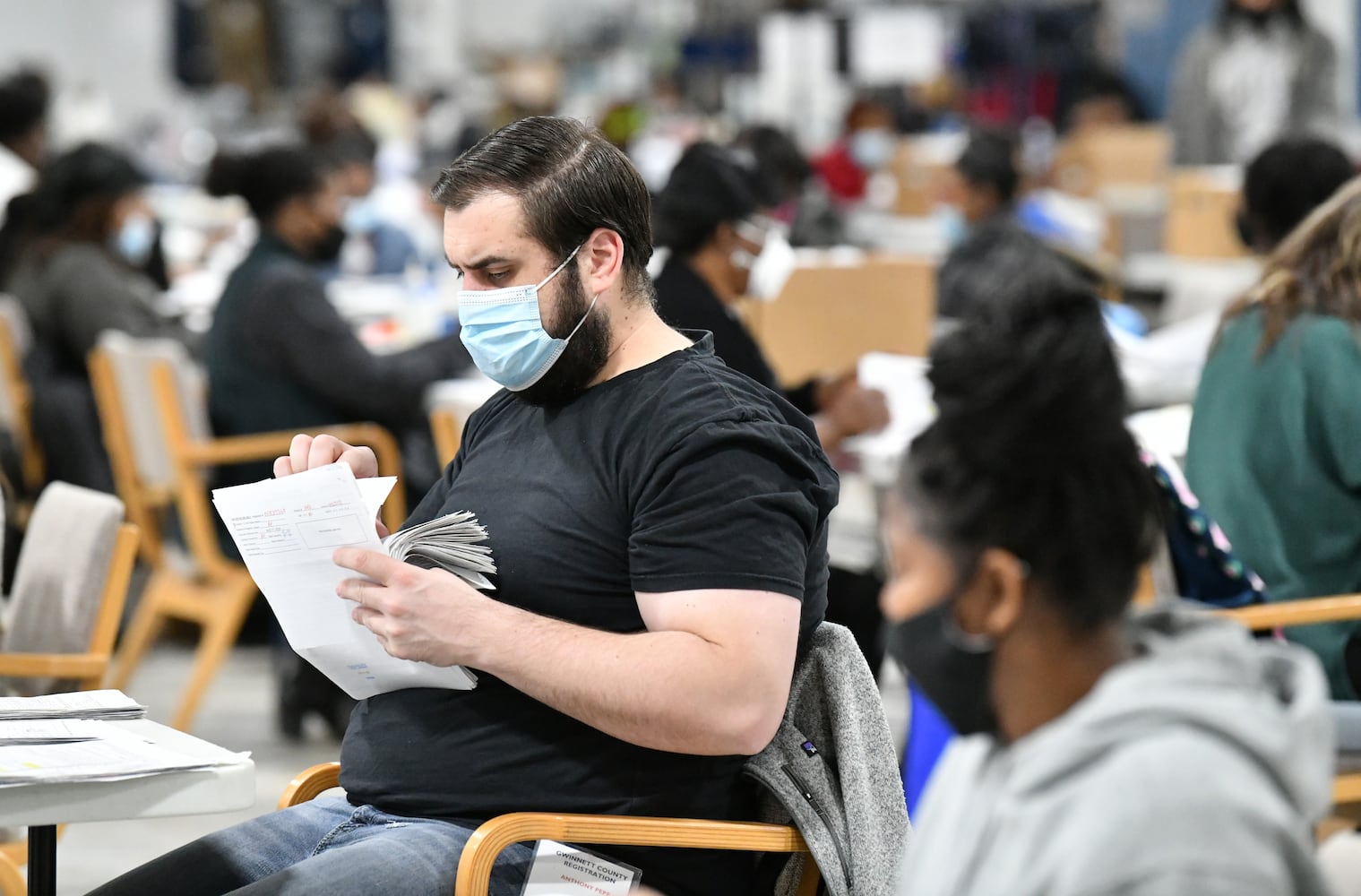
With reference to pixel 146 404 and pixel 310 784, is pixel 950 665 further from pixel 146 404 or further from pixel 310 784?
pixel 146 404

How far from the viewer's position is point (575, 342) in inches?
69.6

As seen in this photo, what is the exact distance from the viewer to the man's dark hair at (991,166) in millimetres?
5348

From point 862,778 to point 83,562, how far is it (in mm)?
1231

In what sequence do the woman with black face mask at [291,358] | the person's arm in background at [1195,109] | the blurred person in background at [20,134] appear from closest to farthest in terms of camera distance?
1. the woman with black face mask at [291,358]
2. the blurred person in background at [20,134]
3. the person's arm in background at [1195,109]

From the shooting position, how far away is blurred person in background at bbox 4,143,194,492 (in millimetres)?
4668

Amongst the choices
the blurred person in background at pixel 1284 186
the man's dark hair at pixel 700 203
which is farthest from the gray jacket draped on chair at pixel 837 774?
the blurred person in background at pixel 1284 186

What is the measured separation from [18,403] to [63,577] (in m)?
2.68

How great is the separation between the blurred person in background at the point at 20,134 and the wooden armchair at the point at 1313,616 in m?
5.35

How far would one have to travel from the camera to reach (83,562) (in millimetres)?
2350

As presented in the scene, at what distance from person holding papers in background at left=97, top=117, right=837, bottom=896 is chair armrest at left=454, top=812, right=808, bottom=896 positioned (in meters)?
0.05

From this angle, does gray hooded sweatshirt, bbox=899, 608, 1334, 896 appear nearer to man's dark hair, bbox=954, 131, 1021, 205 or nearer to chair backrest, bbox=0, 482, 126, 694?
chair backrest, bbox=0, 482, 126, 694

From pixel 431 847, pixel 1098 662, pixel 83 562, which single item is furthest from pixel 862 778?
pixel 83 562

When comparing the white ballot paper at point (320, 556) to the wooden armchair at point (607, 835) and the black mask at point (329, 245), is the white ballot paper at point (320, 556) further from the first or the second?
the black mask at point (329, 245)

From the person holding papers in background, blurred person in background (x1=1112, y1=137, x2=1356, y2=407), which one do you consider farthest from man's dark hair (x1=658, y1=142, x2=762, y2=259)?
the person holding papers in background
